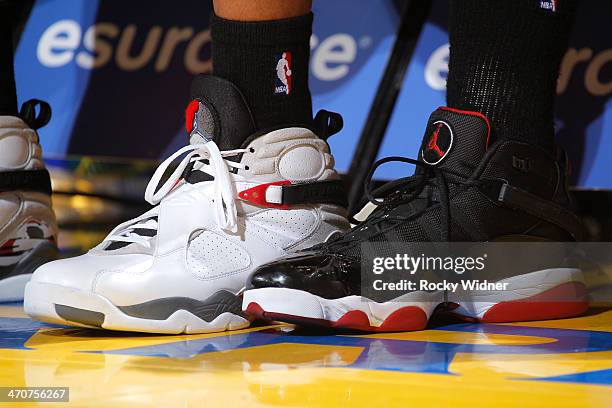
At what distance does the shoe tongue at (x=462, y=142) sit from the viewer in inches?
45.2

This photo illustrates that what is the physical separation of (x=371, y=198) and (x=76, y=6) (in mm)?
2125

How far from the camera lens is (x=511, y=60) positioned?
46.7 inches

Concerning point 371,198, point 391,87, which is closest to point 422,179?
point 371,198

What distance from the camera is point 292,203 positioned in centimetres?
118

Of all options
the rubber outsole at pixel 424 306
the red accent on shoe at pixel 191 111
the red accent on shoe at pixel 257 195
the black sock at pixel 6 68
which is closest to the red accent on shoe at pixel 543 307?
the rubber outsole at pixel 424 306

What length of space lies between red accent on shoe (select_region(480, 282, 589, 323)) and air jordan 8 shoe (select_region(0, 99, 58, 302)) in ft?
2.55

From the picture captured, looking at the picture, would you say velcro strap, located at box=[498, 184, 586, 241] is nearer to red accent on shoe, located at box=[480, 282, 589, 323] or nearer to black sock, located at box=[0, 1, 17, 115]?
red accent on shoe, located at box=[480, 282, 589, 323]

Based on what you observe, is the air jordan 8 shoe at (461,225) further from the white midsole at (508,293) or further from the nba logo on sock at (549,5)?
the nba logo on sock at (549,5)

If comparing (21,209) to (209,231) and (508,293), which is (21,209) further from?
(508,293)

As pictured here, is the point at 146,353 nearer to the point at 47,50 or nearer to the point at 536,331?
the point at 536,331

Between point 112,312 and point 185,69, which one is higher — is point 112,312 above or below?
below

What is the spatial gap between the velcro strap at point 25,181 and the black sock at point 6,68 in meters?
0.12

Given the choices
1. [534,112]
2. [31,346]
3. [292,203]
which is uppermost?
[534,112]

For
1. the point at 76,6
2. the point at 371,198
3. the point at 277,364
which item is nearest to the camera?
the point at 277,364
